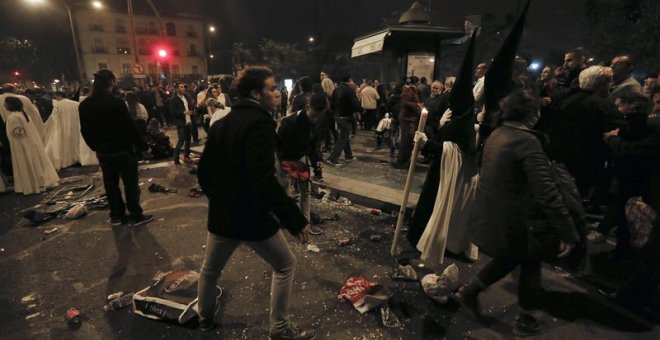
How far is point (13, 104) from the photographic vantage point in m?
6.08

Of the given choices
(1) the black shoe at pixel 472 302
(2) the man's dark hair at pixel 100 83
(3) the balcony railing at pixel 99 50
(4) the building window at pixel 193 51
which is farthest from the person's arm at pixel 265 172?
(4) the building window at pixel 193 51

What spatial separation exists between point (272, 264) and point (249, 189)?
0.61m

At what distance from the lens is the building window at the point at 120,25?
49.2m

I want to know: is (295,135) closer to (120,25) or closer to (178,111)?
(178,111)

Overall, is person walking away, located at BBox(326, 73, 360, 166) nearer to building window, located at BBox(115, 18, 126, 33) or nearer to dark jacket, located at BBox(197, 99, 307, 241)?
dark jacket, located at BBox(197, 99, 307, 241)

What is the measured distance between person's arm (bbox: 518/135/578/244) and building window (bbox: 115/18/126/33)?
61182 millimetres

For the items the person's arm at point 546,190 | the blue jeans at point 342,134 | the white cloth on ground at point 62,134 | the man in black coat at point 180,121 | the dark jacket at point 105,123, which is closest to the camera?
the person's arm at point 546,190

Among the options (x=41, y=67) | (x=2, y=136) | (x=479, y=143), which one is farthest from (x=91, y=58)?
(x=479, y=143)

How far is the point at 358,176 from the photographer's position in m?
7.25

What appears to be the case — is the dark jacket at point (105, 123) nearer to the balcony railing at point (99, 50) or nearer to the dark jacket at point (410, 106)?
the dark jacket at point (410, 106)

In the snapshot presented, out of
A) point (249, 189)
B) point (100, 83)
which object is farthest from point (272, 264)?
point (100, 83)

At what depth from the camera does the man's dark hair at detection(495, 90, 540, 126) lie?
7.94 ft

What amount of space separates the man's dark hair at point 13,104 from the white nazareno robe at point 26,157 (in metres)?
0.09

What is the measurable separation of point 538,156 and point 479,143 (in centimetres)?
180
